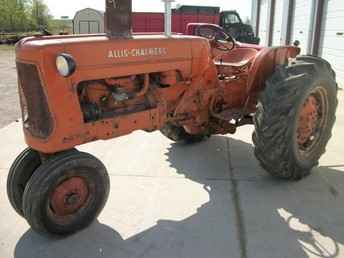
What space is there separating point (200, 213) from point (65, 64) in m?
1.62

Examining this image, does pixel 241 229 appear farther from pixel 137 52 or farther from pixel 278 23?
pixel 278 23

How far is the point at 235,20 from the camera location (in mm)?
19344

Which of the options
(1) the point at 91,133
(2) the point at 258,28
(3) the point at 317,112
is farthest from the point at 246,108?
(2) the point at 258,28

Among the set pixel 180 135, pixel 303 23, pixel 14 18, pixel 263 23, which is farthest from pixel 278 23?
pixel 14 18

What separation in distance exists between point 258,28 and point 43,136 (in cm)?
2079

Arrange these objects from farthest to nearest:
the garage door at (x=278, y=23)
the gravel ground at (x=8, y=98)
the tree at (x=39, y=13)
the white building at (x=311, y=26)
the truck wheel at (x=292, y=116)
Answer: the tree at (x=39, y=13), the garage door at (x=278, y=23), the white building at (x=311, y=26), the gravel ground at (x=8, y=98), the truck wheel at (x=292, y=116)

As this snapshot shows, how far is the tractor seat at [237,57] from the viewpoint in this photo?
4.81 meters

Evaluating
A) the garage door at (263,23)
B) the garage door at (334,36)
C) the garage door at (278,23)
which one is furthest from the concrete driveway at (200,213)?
the garage door at (263,23)

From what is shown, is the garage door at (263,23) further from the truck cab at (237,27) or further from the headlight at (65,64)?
the headlight at (65,64)

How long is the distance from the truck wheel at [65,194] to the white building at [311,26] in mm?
8355

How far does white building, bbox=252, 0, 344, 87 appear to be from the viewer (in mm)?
10531

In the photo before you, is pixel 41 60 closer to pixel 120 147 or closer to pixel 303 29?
pixel 120 147

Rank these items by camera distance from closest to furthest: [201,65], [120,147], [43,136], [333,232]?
[43,136], [333,232], [201,65], [120,147]

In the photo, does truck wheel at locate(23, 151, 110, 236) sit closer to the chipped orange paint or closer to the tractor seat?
the chipped orange paint
